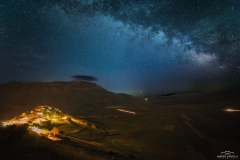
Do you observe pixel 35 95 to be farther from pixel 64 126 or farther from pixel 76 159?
pixel 76 159

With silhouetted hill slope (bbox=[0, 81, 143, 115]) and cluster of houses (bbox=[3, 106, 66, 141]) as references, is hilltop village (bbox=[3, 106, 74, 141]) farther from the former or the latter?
silhouetted hill slope (bbox=[0, 81, 143, 115])

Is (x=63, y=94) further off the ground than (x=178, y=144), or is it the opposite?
(x=63, y=94)

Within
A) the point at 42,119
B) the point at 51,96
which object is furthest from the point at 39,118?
the point at 51,96

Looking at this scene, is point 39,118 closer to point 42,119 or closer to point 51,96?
point 42,119

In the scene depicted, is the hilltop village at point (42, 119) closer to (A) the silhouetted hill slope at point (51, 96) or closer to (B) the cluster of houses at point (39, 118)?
(B) the cluster of houses at point (39, 118)

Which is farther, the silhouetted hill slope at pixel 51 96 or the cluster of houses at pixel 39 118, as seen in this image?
the silhouetted hill slope at pixel 51 96

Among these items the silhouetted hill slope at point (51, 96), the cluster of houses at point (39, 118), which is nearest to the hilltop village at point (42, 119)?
the cluster of houses at point (39, 118)

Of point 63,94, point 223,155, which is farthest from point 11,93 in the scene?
point 223,155

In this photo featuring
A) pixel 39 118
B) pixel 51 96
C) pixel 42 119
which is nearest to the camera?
pixel 39 118
